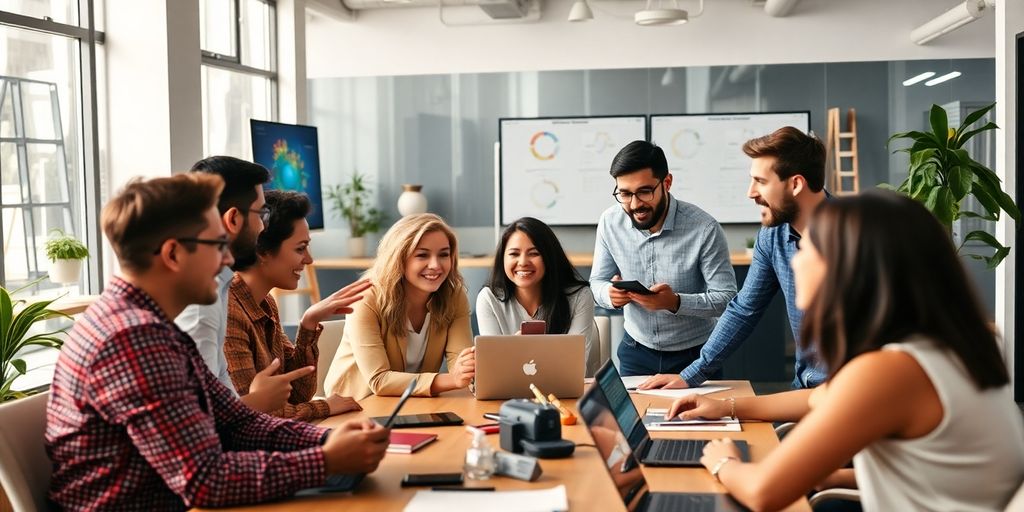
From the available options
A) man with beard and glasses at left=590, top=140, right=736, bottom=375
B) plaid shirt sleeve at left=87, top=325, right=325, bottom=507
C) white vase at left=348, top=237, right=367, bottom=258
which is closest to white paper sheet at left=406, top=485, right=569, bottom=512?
plaid shirt sleeve at left=87, top=325, right=325, bottom=507

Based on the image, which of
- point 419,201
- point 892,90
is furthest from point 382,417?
point 892,90

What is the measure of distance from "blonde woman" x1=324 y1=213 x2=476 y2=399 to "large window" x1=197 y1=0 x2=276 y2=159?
10.7 ft

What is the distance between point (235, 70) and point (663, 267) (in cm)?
372

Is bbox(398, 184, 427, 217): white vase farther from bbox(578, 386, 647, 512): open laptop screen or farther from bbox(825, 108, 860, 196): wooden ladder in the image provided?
bbox(578, 386, 647, 512): open laptop screen

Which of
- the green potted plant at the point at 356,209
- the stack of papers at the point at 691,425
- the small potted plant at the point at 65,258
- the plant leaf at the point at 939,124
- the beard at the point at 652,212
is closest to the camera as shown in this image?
the stack of papers at the point at 691,425

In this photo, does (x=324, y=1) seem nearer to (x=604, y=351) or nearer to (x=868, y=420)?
(x=604, y=351)

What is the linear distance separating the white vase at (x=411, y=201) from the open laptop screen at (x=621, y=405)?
5.90m

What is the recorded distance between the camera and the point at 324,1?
25.8 feet

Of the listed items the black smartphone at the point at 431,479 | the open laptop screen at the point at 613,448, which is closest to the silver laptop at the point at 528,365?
the black smartphone at the point at 431,479

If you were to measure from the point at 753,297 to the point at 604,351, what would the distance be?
0.86 metres

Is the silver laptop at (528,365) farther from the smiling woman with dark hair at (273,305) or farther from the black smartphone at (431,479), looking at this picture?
the black smartphone at (431,479)

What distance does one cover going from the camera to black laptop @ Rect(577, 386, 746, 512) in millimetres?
1989

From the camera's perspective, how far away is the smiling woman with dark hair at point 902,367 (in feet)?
5.63

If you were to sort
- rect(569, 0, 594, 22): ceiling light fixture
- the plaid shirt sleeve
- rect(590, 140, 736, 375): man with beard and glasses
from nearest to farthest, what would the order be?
the plaid shirt sleeve, rect(590, 140, 736, 375): man with beard and glasses, rect(569, 0, 594, 22): ceiling light fixture
